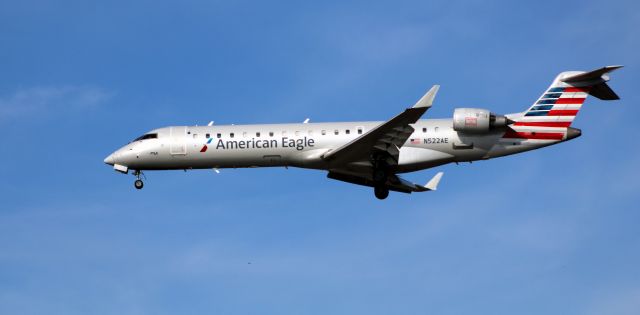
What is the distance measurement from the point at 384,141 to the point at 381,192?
3.33m

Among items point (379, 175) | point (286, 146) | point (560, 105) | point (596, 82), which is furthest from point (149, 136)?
point (596, 82)

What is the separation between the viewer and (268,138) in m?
41.0

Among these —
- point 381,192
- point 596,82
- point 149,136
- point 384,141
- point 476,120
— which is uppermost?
point 596,82

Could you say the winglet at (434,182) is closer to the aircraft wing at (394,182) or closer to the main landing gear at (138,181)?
the aircraft wing at (394,182)

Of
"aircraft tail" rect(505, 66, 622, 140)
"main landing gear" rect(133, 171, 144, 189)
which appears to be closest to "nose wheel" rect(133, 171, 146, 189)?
"main landing gear" rect(133, 171, 144, 189)

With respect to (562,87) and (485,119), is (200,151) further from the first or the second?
(562,87)

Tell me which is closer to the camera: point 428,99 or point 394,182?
point 428,99

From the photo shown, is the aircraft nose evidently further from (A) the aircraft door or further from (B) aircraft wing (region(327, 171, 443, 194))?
(B) aircraft wing (region(327, 171, 443, 194))

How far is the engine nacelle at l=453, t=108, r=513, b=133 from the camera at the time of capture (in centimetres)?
3944

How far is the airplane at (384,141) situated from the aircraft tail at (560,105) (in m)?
0.04

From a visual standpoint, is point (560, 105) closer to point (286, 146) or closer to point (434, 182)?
point (434, 182)

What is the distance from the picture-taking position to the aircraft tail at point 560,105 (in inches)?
1585

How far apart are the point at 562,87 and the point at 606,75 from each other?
1.64 m

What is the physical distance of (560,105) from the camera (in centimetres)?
4056
